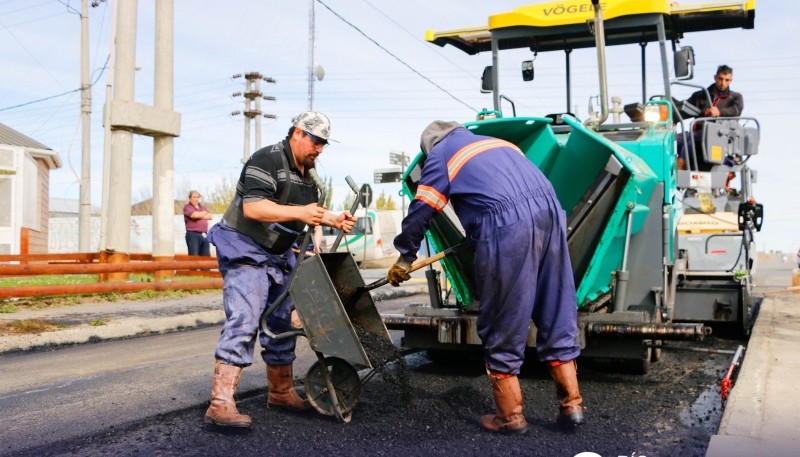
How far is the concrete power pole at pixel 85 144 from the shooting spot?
986 inches

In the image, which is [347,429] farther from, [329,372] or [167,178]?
[167,178]

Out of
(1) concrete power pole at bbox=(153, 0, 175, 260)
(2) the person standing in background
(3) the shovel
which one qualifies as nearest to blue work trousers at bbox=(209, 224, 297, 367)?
(3) the shovel

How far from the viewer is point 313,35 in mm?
29547

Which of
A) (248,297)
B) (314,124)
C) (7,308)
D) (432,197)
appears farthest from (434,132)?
(7,308)

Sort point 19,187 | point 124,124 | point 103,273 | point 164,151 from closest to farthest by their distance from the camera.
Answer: point 103,273 → point 124,124 → point 164,151 → point 19,187

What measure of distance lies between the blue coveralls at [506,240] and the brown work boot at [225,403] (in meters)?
1.11

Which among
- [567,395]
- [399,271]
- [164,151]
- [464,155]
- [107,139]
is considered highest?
[107,139]

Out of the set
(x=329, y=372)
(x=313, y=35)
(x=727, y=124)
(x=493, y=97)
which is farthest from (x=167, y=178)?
(x=313, y=35)

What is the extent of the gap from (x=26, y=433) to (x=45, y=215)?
2799cm

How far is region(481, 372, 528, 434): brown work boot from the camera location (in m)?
3.87

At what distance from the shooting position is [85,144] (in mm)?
26312

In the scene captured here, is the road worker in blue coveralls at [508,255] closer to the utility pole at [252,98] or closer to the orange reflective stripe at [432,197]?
the orange reflective stripe at [432,197]

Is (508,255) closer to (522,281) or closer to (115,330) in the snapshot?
(522,281)

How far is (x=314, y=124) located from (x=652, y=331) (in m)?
2.36
